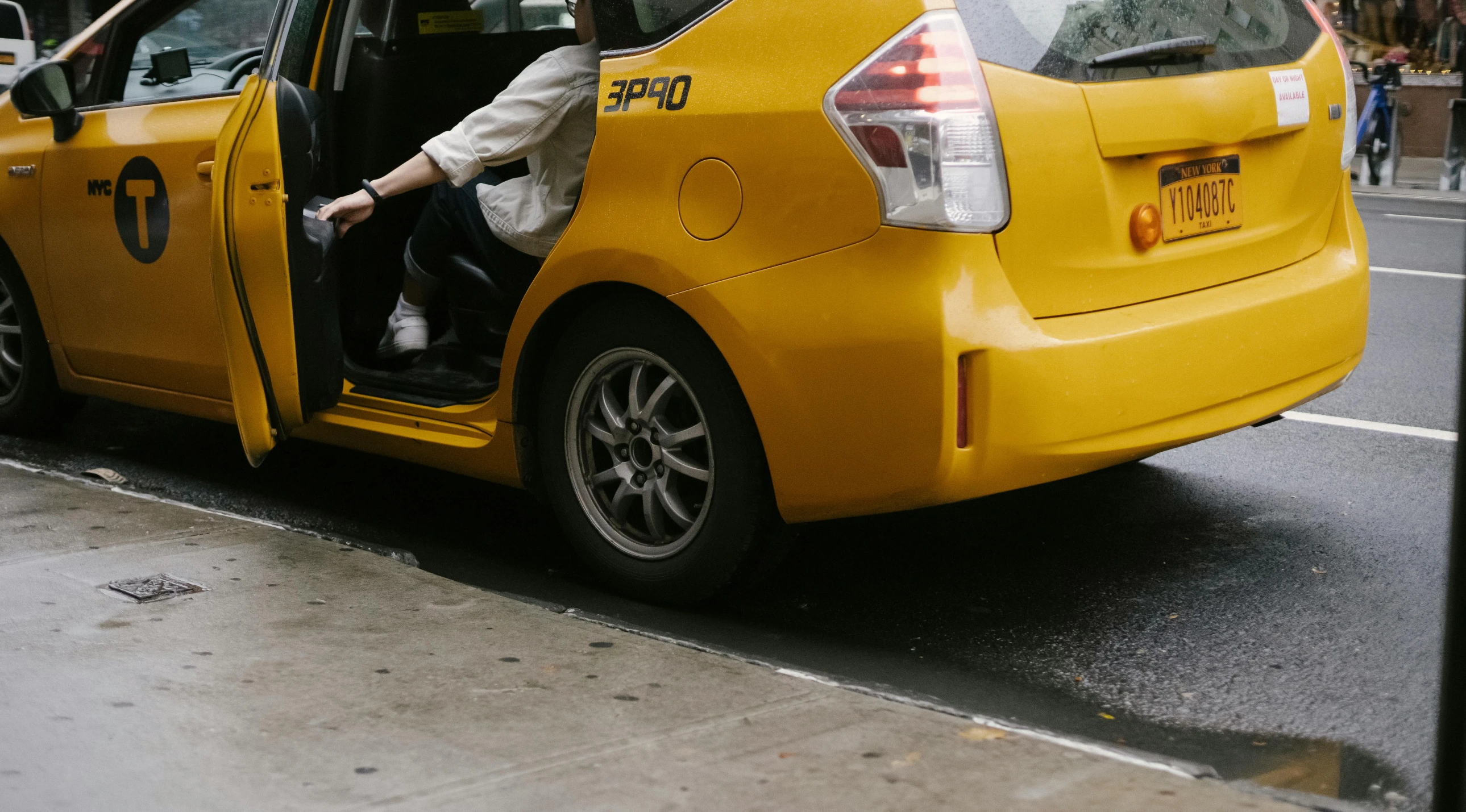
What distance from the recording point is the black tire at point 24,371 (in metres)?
5.36

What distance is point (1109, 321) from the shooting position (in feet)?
10.7

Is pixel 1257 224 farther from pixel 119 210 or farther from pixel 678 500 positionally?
pixel 119 210

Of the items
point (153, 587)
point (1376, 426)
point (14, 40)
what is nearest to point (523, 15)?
point (153, 587)

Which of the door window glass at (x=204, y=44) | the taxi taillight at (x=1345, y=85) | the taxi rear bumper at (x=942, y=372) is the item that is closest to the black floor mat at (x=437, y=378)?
the taxi rear bumper at (x=942, y=372)

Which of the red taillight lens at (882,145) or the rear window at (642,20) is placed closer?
the red taillight lens at (882,145)

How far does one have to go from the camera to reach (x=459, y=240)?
4727 millimetres

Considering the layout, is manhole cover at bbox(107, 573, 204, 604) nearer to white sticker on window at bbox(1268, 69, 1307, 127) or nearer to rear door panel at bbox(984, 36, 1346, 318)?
rear door panel at bbox(984, 36, 1346, 318)

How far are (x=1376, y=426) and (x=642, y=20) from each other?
3454mm

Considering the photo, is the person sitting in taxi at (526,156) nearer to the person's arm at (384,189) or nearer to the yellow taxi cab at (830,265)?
the person's arm at (384,189)

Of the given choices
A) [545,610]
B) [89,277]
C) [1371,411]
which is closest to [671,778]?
[545,610]

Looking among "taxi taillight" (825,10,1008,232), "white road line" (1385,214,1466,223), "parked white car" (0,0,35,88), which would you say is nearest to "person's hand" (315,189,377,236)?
"taxi taillight" (825,10,1008,232)

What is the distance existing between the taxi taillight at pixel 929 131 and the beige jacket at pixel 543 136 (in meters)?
0.92

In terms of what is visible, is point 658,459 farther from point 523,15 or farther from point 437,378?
point 523,15

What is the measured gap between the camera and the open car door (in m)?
4.04
